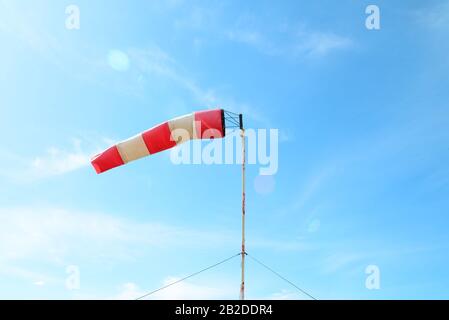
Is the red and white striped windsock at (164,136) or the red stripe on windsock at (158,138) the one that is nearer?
the red and white striped windsock at (164,136)

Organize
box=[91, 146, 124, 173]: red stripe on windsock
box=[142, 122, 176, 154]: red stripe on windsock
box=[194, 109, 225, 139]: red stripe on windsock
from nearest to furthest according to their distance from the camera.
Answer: box=[194, 109, 225, 139]: red stripe on windsock < box=[142, 122, 176, 154]: red stripe on windsock < box=[91, 146, 124, 173]: red stripe on windsock

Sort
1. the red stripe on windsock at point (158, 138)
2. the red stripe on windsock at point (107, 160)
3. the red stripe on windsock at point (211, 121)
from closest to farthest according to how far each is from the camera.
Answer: the red stripe on windsock at point (211, 121) < the red stripe on windsock at point (158, 138) < the red stripe on windsock at point (107, 160)

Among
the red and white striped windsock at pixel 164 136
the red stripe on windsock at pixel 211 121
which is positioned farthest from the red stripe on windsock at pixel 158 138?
the red stripe on windsock at pixel 211 121

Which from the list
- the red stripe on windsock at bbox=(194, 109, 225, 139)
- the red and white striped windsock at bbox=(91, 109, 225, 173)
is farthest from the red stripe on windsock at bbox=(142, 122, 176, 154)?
the red stripe on windsock at bbox=(194, 109, 225, 139)

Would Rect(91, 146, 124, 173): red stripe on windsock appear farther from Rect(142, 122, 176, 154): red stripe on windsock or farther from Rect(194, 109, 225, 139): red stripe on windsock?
Rect(194, 109, 225, 139): red stripe on windsock

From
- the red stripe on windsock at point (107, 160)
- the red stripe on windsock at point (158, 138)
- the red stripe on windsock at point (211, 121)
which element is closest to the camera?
the red stripe on windsock at point (211, 121)

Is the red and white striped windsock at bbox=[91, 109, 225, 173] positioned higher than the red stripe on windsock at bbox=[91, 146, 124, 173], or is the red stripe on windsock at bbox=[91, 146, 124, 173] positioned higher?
the red and white striped windsock at bbox=[91, 109, 225, 173]

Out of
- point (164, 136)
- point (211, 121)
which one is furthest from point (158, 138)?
point (211, 121)

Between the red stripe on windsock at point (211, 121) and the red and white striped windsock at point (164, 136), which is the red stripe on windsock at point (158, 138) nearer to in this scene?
the red and white striped windsock at point (164, 136)

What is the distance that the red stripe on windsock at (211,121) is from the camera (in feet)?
41.2

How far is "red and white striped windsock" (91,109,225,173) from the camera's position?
41.4 feet
